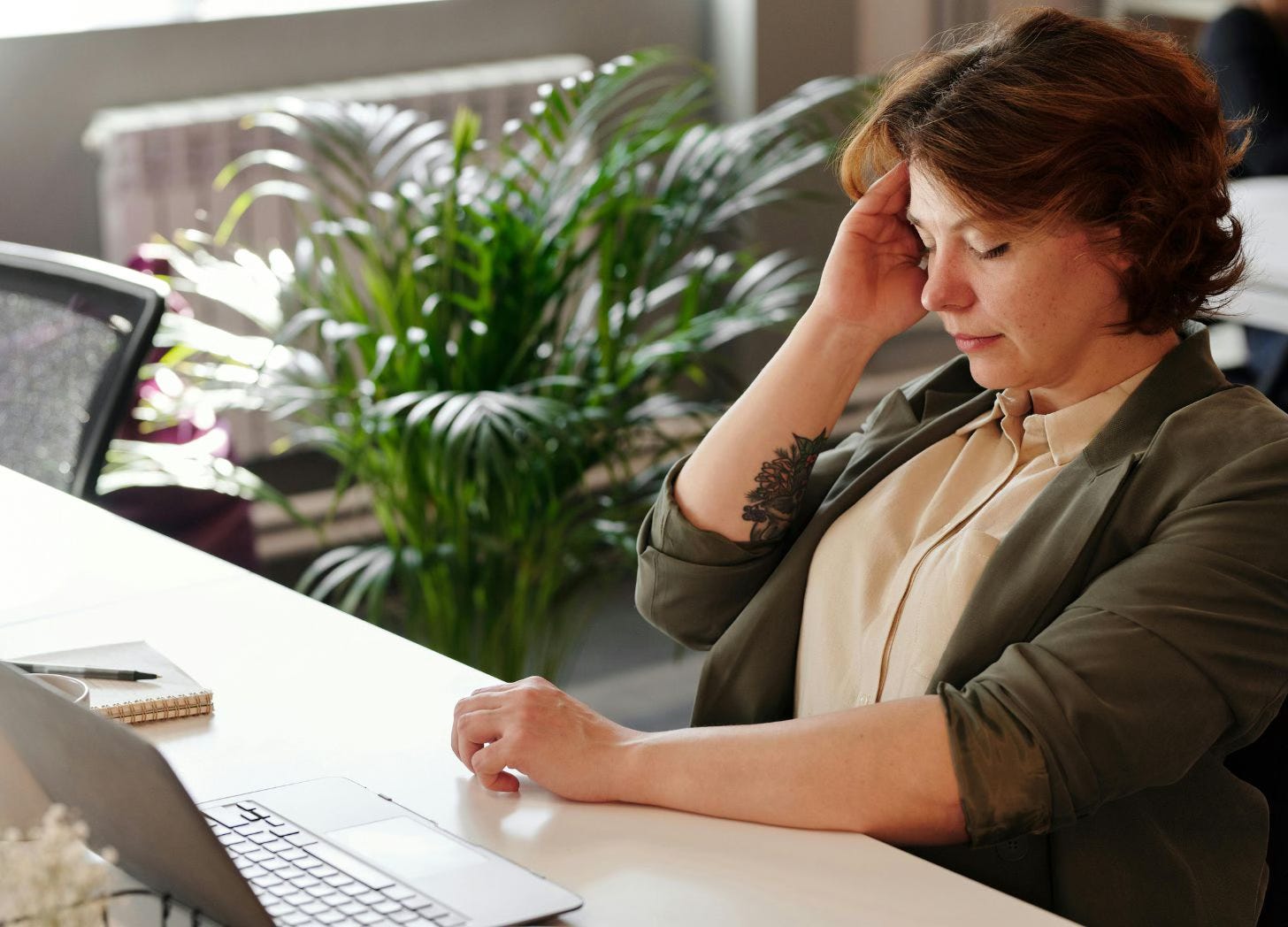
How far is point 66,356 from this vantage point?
85.6 inches

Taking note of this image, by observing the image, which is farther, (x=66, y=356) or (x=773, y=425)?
(x=66, y=356)

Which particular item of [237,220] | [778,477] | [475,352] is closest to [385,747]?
[778,477]

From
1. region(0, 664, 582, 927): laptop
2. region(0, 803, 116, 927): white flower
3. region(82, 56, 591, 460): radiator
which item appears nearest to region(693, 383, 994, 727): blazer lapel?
region(0, 664, 582, 927): laptop

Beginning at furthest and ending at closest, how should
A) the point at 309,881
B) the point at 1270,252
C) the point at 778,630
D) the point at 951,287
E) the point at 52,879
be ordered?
the point at 1270,252 → the point at 778,630 → the point at 951,287 → the point at 309,881 → the point at 52,879

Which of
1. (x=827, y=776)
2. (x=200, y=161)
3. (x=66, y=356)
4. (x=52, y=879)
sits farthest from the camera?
(x=200, y=161)

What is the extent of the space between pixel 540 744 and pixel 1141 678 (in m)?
0.43

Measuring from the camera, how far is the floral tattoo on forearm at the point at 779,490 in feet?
5.16

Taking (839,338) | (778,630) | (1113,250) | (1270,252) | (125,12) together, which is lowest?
(1270,252)

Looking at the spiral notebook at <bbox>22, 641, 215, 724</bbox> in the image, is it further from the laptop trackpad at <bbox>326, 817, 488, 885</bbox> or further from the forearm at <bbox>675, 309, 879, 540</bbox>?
the forearm at <bbox>675, 309, 879, 540</bbox>

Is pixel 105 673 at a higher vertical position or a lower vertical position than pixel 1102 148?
lower

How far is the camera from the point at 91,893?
0.72 meters

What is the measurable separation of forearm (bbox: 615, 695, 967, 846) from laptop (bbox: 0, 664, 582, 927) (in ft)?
0.52

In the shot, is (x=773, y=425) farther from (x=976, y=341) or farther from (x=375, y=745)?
(x=375, y=745)

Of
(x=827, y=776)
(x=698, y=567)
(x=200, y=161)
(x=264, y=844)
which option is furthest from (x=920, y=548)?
(x=200, y=161)
